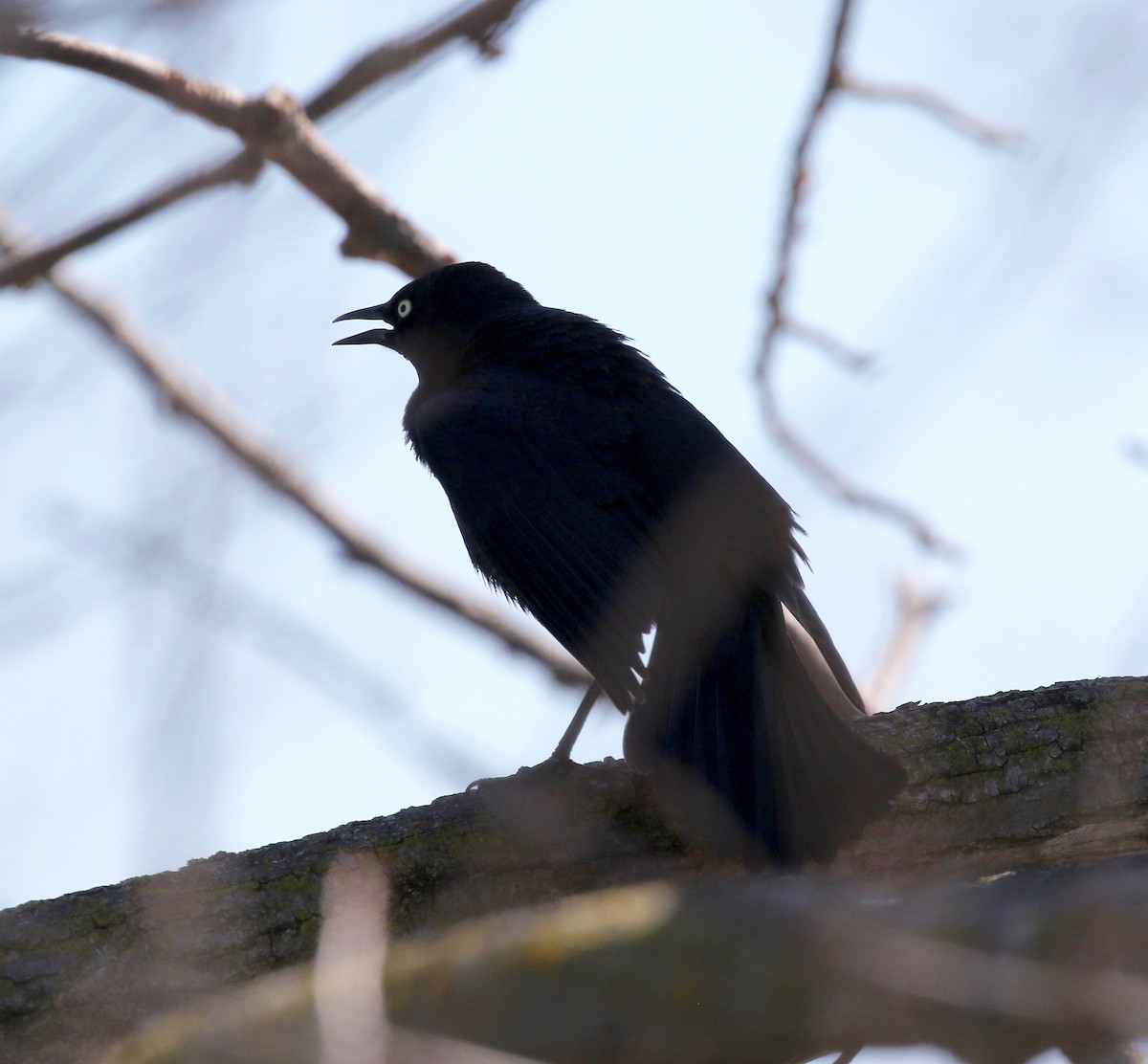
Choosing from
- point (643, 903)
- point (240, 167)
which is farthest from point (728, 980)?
point (240, 167)

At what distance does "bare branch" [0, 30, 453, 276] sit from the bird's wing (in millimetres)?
636

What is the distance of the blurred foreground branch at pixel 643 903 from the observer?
6.05ft


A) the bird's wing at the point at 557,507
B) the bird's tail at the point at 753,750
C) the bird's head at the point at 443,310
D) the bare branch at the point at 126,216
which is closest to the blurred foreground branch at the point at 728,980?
the bird's tail at the point at 753,750

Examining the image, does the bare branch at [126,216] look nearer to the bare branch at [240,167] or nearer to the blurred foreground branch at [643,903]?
the bare branch at [240,167]

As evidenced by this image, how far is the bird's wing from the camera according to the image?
4.23 meters

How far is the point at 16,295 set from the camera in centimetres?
407

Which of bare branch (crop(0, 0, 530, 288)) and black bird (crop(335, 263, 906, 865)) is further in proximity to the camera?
bare branch (crop(0, 0, 530, 288))

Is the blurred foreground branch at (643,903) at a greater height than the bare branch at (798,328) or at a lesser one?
lesser

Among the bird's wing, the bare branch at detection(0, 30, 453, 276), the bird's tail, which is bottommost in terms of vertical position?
the bird's tail

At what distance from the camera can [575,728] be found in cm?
464

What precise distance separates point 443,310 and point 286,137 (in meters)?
1.58

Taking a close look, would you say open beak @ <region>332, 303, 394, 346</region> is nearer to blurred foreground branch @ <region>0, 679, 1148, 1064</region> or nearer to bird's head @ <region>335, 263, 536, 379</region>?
bird's head @ <region>335, 263, 536, 379</region>

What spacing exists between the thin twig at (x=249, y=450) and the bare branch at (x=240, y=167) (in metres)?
1.49

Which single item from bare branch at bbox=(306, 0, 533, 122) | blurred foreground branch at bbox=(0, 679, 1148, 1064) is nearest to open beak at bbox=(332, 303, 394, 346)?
bare branch at bbox=(306, 0, 533, 122)
